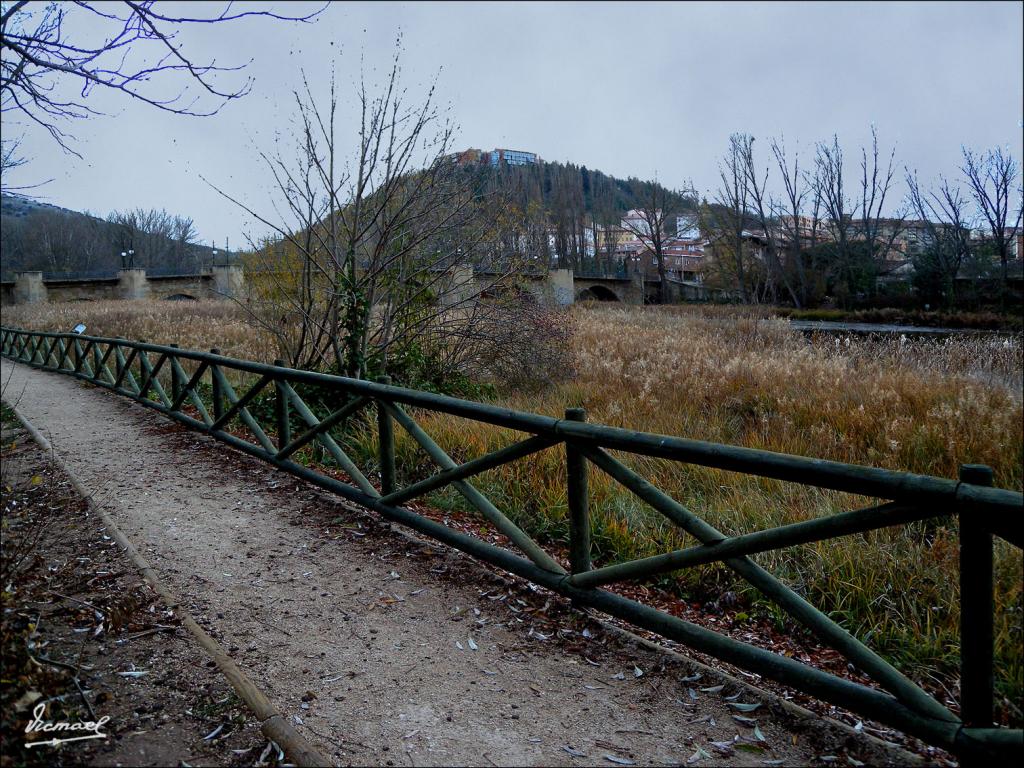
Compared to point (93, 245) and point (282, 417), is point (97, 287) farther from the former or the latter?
point (282, 417)

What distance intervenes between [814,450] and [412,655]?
16.4 ft

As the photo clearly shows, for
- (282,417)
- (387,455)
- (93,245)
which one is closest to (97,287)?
(93,245)

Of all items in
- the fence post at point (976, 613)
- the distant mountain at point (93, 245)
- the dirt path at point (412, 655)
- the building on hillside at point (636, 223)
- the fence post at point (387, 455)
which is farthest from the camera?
the building on hillside at point (636, 223)

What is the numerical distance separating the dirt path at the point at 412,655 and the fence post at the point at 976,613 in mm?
455

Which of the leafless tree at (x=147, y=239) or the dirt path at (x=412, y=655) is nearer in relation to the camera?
the dirt path at (x=412, y=655)

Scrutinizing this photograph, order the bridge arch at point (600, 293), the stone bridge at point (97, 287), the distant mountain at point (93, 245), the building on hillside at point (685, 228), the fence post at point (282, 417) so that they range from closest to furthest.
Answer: the fence post at point (282, 417) < the distant mountain at point (93, 245) < the stone bridge at point (97, 287) < the bridge arch at point (600, 293) < the building on hillside at point (685, 228)

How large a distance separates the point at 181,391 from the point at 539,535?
236 inches

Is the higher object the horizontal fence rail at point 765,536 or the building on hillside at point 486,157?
the building on hillside at point 486,157

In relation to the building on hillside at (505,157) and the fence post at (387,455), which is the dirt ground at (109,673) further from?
the building on hillside at (505,157)

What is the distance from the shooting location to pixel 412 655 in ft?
11.8

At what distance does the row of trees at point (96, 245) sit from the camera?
3531cm

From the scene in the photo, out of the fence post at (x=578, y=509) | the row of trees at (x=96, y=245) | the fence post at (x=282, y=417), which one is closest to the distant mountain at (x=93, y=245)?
the row of trees at (x=96, y=245)

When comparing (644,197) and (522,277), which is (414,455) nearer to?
(522,277)

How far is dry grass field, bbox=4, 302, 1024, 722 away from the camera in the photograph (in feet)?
13.2
